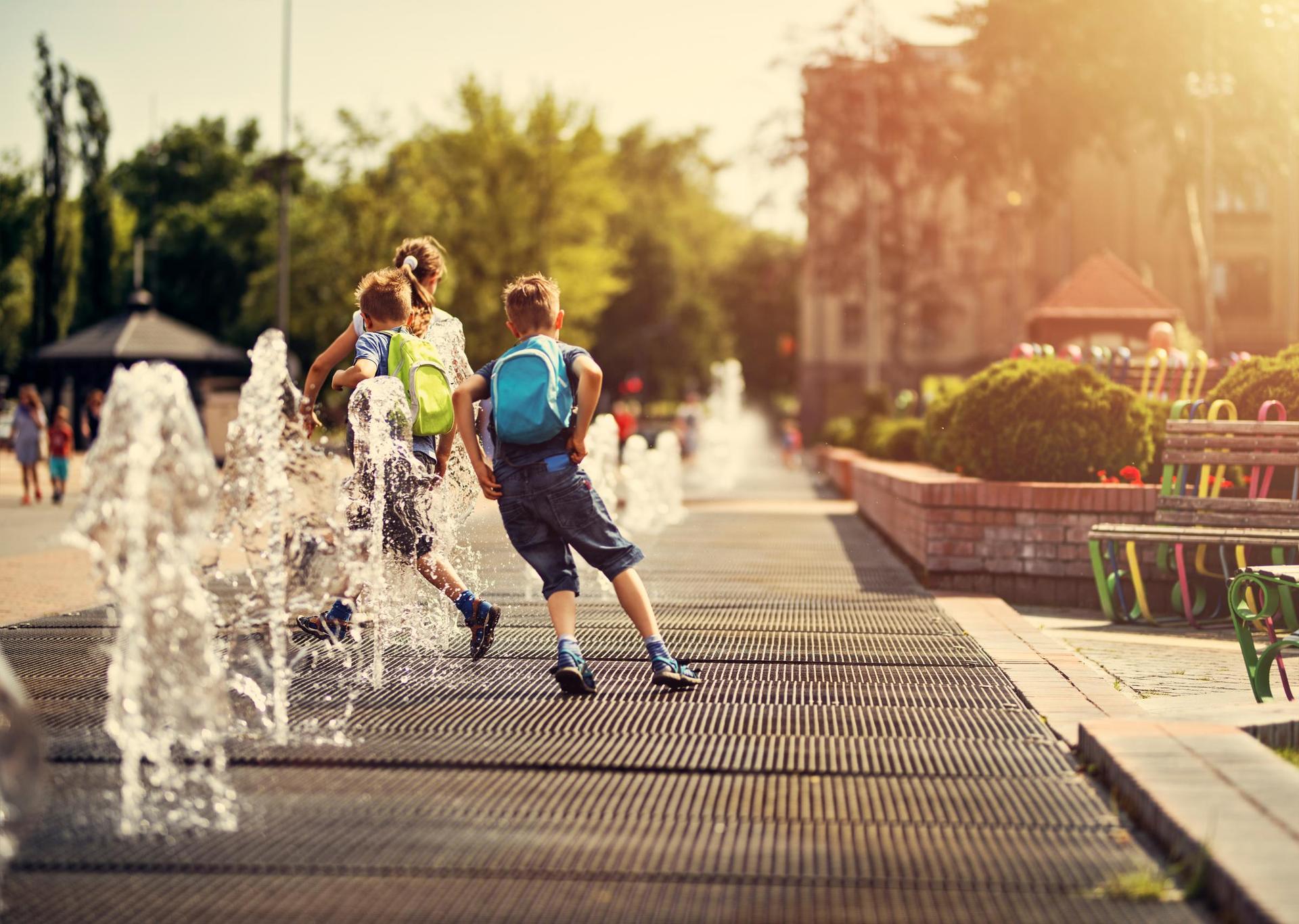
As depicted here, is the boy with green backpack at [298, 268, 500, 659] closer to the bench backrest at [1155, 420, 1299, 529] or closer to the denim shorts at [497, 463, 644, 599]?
the denim shorts at [497, 463, 644, 599]

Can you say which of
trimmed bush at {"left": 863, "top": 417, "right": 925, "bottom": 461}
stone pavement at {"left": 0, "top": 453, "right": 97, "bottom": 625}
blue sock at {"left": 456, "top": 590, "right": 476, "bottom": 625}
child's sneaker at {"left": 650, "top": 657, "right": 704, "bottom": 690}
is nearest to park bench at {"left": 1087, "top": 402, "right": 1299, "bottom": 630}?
child's sneaker at {"left": 650, "top": 657, "right": 704, "bottom": 690}

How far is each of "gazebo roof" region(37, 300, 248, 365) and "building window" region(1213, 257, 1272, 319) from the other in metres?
35.6

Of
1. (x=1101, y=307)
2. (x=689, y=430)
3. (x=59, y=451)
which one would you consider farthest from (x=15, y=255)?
(x=1101, y=307)

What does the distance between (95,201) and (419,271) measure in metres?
55.7

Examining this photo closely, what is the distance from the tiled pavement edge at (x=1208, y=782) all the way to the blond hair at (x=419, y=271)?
3.32 m

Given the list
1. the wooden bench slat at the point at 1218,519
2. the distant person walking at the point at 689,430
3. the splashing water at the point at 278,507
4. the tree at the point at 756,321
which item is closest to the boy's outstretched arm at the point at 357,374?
the splashing water at the point at 278,507

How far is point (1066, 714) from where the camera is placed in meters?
5.92

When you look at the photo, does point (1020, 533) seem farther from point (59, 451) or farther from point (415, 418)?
point (59, 451)

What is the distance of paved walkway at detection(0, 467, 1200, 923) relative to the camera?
12.1 ft

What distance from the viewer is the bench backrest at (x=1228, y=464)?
30.4ft

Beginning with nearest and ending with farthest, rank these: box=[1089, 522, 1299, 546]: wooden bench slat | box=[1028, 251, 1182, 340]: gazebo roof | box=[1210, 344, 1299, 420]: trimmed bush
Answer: box=[1089, 522, 1299, 546]: wooden bench slat < box=[1210, 344, 1299, 420]: trimmed bush < box=[1028, 251, 1182, 340]: gazebo roof

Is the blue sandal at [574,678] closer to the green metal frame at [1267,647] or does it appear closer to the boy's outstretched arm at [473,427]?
the boy's outstretched arm at [473,427]

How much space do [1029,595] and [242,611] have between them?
567 centimetres

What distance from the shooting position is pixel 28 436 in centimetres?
2362
